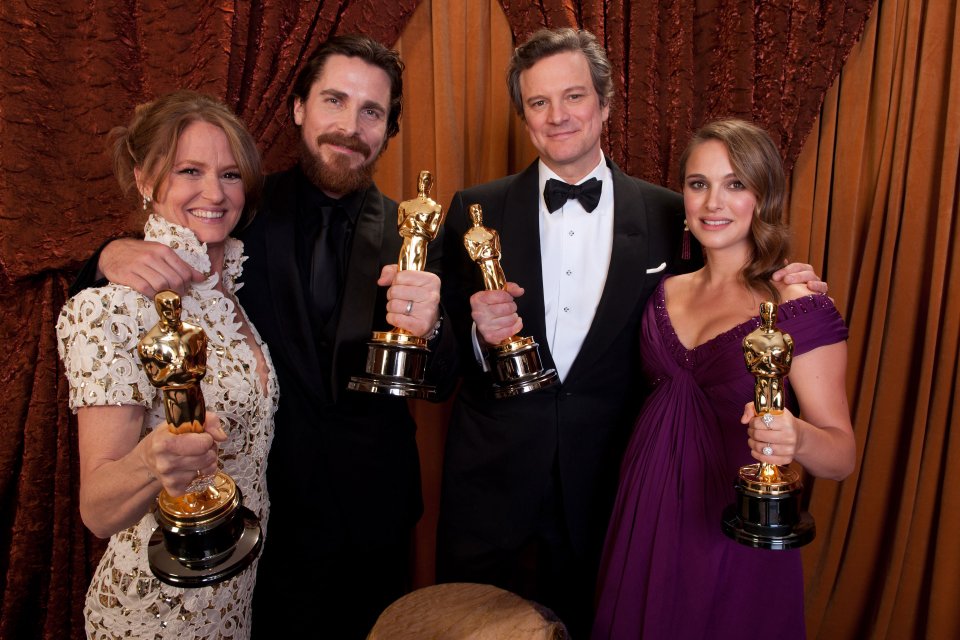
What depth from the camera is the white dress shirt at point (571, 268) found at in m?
2.39

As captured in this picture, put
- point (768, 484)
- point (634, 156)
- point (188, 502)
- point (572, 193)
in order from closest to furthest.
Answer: point (188, 502), point (768, 484), point (572, 193), point (634, 156)

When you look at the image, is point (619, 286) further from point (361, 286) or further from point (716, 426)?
point (361, 286)

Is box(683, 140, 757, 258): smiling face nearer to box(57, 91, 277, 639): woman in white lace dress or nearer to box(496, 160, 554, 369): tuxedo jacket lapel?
box(496, 160, 554, 369): tuxedo jacket lapel

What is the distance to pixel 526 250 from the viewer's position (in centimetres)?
238

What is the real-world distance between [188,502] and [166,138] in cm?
106

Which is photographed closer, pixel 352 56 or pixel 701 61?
pixel 352 56

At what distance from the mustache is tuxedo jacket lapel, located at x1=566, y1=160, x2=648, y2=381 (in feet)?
3.05

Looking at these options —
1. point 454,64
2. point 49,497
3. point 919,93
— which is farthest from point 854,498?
point 49,497

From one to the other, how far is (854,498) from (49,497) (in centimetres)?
346

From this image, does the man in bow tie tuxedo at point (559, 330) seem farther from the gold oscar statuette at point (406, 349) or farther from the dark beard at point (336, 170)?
the gold oscar statuette at point (406, 349)

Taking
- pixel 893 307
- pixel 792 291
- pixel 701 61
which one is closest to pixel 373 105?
pixel 792 291

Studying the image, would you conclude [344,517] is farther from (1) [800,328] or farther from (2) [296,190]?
(1) [800,328]

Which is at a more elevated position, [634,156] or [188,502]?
[634,156]

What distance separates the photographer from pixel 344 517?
91.2 inches
